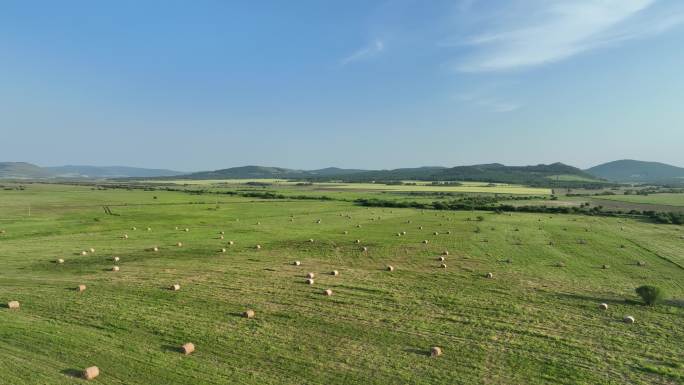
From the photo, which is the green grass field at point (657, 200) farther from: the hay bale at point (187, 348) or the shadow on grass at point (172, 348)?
the shadow on grass at point (172, 348)

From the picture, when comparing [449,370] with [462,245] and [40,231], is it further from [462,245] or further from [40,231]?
[40,231]

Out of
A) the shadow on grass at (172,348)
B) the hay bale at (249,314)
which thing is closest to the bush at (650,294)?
the hay bale at (249,314)

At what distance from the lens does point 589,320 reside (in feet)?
69.9

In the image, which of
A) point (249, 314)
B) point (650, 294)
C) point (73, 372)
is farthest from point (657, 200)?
point (73, 372)

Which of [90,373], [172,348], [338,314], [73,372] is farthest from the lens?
[338,314]

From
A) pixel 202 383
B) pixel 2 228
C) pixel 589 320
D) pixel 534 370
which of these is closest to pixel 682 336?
pixel 589 320

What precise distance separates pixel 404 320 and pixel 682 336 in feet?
43.7

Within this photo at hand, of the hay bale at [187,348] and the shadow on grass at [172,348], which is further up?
the hay bale at [187,348]

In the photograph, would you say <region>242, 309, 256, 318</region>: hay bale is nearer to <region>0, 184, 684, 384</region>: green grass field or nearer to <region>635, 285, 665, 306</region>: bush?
<region>0, 184, 684, 384</region>: green grass field

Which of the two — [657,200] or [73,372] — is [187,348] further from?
[657,200]

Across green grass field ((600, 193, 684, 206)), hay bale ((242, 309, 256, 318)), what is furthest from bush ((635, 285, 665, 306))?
green grass field ((600, 193, 684, 206))

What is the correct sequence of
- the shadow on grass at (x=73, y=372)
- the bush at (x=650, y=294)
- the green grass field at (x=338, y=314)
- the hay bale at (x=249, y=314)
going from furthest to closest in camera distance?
the bush at (x=650, y=294), the hay bale at (x=249, y=314), the green grass field at (x=338, y=314), the shadow on grass at (x=73, y=372)

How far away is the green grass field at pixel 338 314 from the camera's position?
15.5 metres

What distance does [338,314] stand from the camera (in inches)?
850
